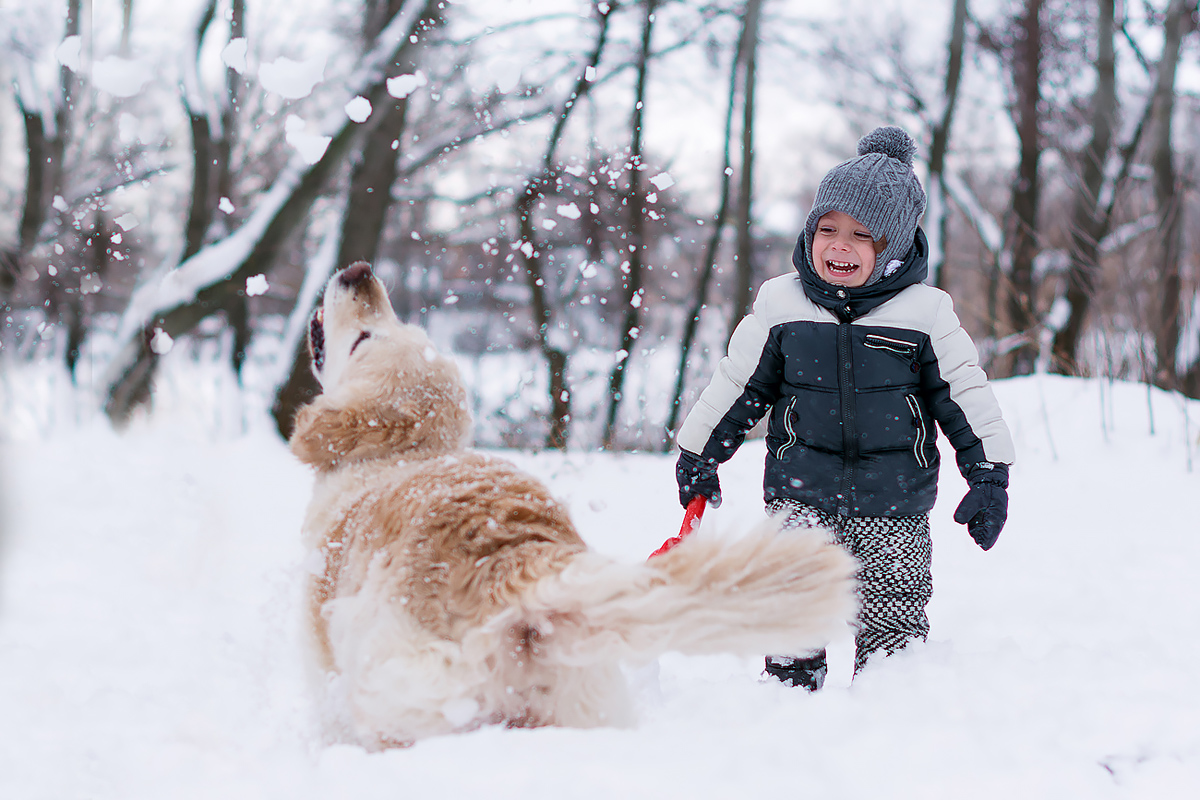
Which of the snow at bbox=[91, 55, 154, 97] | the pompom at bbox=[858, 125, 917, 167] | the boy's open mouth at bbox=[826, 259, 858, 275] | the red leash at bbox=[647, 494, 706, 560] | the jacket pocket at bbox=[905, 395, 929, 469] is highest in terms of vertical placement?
the snow at bbox=[91, 55, 154, 97]

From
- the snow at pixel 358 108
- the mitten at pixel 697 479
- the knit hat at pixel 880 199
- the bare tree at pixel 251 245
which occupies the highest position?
the snow at pixel 358 108

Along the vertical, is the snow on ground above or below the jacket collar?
below

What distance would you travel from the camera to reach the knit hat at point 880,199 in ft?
6.65

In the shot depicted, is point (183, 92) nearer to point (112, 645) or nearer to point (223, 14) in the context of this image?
point (223, 14)

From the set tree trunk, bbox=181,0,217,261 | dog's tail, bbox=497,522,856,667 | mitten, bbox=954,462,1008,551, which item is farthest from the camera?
tree trunk, bbox=181,0,217,261

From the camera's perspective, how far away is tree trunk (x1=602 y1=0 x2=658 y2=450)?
7402mm

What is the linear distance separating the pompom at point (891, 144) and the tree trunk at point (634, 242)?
4616mm

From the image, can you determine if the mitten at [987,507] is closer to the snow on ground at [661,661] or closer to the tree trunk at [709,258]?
the snow on ground at [661,661]

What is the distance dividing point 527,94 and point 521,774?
6673 millimetres

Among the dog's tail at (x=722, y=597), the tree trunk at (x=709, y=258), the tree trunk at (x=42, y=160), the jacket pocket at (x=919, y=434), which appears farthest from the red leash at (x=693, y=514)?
the tree trunk at (x=42, y=160)

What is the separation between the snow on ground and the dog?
11 cm

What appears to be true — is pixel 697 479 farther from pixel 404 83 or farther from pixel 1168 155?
pixel 1168 155

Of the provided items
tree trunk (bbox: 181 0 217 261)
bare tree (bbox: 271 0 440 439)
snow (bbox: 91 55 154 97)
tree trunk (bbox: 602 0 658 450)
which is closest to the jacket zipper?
tree trunk (bbox: 602 0 658 450)

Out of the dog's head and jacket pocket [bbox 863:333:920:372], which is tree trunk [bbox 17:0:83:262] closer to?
the dog's head
